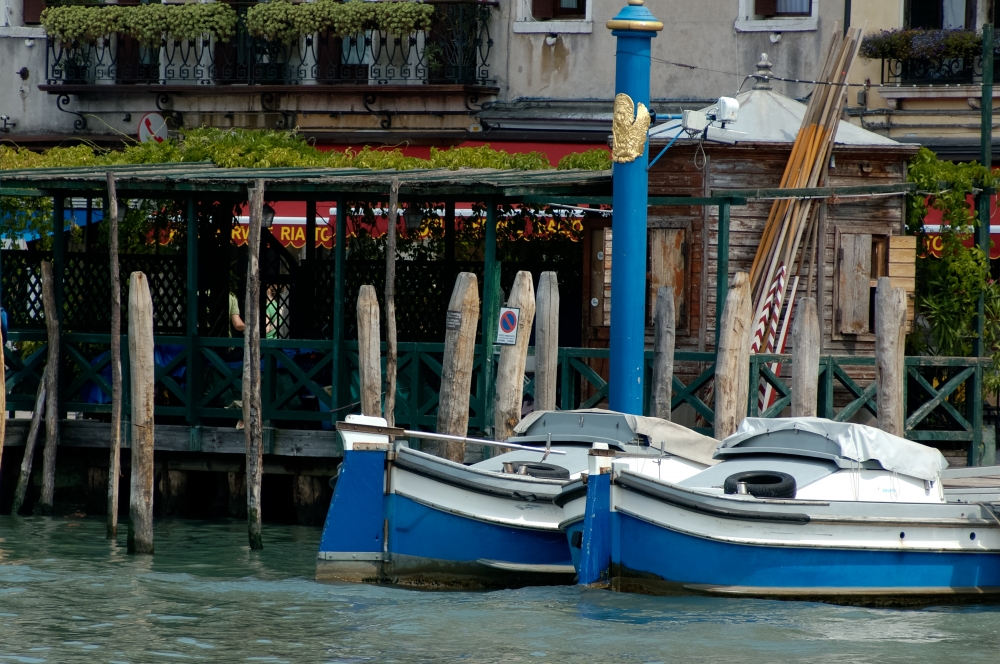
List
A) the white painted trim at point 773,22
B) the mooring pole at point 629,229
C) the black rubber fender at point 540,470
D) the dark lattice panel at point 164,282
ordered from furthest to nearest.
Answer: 1. the white painted trim at point 773,22
2. the dark lattice panel at point 164,282
3. the mooring pole at point 629,229
4. the black rubber fender at point 540,470

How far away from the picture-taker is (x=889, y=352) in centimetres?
1459

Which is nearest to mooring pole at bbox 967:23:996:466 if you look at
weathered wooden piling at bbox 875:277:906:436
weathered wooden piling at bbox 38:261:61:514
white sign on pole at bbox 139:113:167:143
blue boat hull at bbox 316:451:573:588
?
weathered wooden piling at bbox 875:277:906:436

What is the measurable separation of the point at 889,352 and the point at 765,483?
2.42m

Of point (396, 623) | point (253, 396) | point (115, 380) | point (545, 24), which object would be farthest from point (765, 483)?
point (545, 24)

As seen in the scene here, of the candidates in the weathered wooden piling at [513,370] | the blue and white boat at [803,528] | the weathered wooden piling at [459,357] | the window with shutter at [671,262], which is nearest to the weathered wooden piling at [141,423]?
the weathered wooden piling at [459,357]

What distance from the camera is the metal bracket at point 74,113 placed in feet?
82.8

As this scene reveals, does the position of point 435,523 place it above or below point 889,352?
below

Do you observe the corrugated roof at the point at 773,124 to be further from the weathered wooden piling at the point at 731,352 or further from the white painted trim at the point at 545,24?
the white painted trim at the point at 545,24

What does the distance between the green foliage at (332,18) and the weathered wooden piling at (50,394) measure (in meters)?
8.64

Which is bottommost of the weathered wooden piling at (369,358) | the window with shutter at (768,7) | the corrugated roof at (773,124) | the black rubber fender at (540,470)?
the black rubber fender at (540,470)

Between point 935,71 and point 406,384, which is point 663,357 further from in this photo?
point 935,71

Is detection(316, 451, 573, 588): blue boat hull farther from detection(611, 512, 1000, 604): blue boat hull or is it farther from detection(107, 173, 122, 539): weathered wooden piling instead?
detection(107, 173, 122, 539): weathered wooden piling

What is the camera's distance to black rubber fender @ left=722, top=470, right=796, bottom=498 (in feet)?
41.2

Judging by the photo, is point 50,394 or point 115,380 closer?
point 115,380
